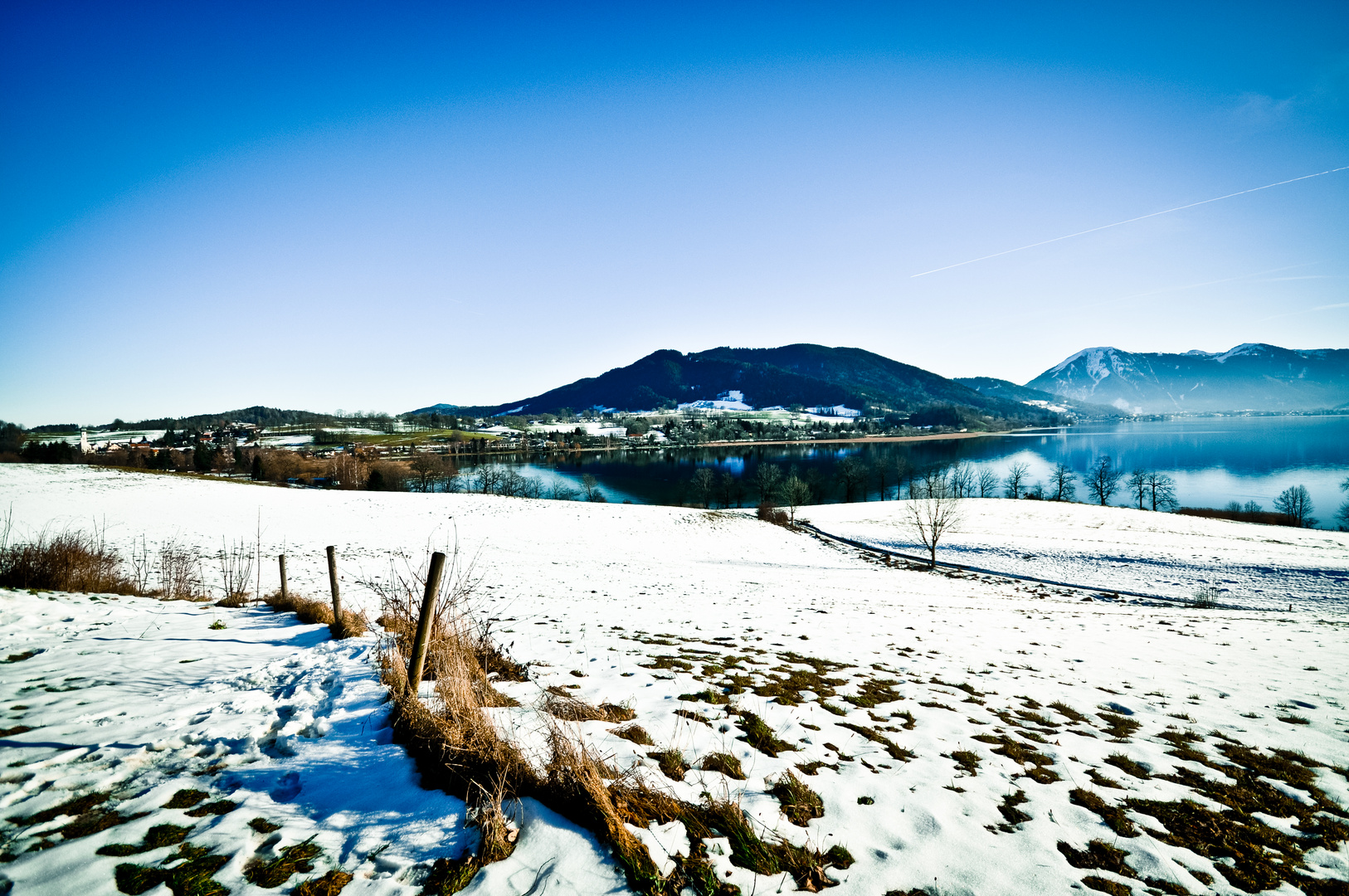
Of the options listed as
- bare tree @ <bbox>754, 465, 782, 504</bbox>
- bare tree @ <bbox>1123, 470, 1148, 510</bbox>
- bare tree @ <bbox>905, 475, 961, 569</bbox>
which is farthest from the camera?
bare tree @ <bbox>1123, 470, 1148, 510</bbox>

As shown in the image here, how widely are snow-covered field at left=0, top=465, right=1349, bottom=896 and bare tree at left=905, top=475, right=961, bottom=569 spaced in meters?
14.4

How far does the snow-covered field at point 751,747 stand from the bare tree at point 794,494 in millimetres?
37872

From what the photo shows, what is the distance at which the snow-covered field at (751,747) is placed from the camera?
3.23 meters

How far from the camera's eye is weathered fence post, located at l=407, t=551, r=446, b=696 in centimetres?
517

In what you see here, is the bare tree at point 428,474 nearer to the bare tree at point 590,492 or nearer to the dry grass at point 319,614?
the bare tree at point 590,492

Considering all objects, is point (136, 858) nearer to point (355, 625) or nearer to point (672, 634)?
point (355, 625)

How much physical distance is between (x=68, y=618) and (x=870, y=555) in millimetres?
34557

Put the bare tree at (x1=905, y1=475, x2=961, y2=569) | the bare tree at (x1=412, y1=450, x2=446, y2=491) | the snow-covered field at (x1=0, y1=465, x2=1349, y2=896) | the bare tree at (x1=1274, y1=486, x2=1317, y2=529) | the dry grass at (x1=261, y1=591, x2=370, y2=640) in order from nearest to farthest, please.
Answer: the snow-covered field at (x1=0, y1=465, x2=1349, y2=896), the dry grass at (x1=261, y1=591, x2=370, y2=640), the bare tree at (x1=905, y1=475, x2=961, y2=569), the bare tree at (x1=1274, y1=486, x2=1317, y2=529), the bare tree at (x1=412, y1=450, x2=446, y2=491)

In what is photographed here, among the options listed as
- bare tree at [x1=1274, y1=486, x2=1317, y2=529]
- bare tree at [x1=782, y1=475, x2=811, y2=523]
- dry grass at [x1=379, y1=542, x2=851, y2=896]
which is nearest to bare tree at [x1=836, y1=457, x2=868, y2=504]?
bare tree at [x1=782, y1=475, x2=811, y2=523]

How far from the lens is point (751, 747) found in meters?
Answer: 4.93

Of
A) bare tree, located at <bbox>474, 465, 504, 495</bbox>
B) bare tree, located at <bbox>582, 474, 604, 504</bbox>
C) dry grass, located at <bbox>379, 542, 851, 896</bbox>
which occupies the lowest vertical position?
bare tree, located at <bbox>582, 474, 604, 504</bbox>

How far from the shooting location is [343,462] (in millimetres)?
81125

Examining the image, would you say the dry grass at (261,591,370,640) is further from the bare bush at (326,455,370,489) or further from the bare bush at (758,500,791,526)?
the bare bush at (326,455,370,489)

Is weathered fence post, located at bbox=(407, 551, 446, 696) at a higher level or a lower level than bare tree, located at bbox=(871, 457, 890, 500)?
higher
